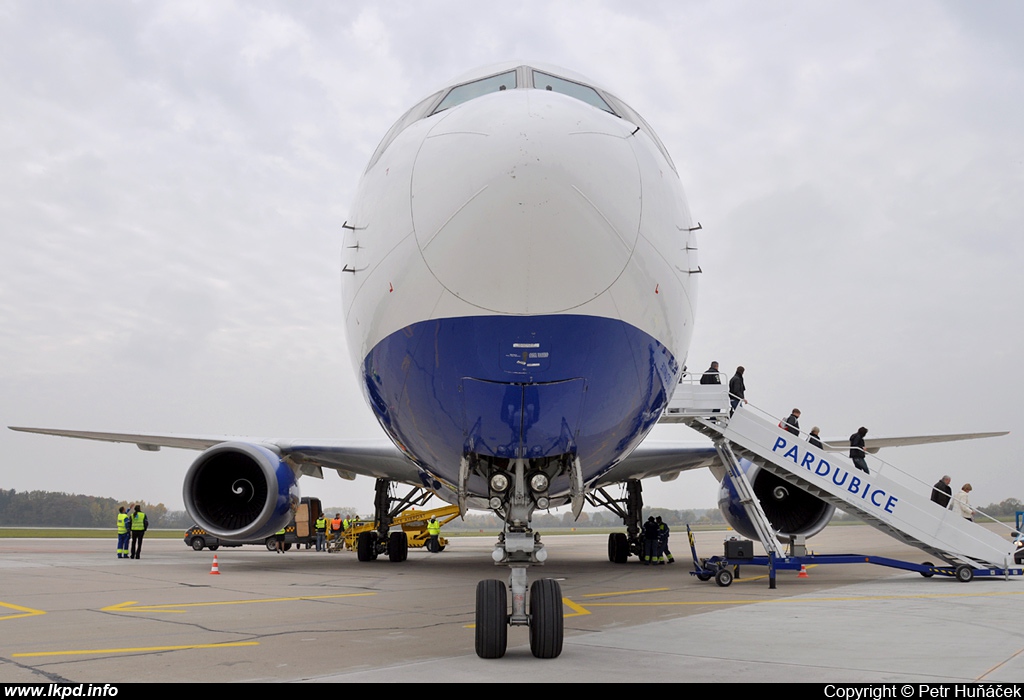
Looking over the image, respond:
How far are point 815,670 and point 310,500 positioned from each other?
1867 cm

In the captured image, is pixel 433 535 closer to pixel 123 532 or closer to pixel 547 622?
pixel 123 532

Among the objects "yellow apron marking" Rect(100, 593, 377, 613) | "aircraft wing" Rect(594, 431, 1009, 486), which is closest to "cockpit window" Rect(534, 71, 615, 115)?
"yellow apron marking" Rect(100, 593, 377, 613)

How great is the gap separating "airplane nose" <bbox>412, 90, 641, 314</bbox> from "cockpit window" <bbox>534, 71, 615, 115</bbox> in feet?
2.28

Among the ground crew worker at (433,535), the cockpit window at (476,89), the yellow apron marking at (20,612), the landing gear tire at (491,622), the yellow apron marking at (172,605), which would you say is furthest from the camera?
the ground crew worker at (433,535)

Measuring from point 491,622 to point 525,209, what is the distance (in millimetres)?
2668

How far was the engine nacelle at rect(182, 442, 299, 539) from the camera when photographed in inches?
520

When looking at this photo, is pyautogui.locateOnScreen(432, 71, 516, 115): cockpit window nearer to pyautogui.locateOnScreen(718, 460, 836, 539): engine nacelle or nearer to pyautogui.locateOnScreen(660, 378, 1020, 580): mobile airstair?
pyautogui.locateOnScreen(660, 378, 1020, 580): mobile airstair

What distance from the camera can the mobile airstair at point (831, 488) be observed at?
1189 cm

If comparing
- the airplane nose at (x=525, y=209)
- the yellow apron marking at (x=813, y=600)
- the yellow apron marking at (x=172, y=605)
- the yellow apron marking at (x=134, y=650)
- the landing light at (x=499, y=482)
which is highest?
the airplane nose at (x=525, y=209)

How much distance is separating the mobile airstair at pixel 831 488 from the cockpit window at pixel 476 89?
24.2ft

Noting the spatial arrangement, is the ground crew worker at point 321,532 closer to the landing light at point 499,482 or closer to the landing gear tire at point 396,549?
the landing gear tire at point 396,549

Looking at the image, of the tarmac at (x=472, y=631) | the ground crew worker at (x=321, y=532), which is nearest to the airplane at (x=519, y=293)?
the tarmac at (x=472, y=631)

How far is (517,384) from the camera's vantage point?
484 centimetres

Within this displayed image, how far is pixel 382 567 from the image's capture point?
51.3ft
